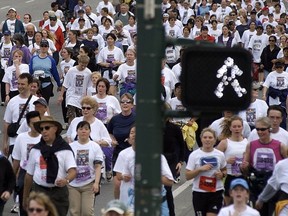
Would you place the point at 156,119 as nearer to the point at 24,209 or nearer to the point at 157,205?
the point at 157,205

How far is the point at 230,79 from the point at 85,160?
653 cm

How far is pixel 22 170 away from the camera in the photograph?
13.7 m

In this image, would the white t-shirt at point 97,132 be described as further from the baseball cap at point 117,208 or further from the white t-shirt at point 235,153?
the baseball cap at point 117,208

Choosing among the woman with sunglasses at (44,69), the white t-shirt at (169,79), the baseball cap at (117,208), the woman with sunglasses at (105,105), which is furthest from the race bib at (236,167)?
the woman with sunglasses at (44,69)

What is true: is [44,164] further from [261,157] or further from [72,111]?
[72,111]

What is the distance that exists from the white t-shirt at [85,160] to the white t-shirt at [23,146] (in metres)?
0.48

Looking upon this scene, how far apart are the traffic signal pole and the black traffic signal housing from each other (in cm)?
24

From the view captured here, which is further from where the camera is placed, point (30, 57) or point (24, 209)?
point (30, 57)

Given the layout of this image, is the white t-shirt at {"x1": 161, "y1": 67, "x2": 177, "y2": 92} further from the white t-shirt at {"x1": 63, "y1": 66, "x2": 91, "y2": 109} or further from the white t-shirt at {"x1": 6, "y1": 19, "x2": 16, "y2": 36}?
the white t-shirt at {"x1": 6, "y1": 19, "x2": 16, "y2": 36}

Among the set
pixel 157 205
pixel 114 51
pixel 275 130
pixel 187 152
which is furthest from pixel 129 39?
pixel 157 205

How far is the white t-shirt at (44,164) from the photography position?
12.8 m

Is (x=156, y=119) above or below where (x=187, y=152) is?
above

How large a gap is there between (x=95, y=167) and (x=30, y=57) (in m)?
9.45

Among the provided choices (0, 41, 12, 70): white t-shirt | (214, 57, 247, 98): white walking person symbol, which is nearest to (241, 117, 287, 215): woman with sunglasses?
(214, 57, 247, 98): white walking person symbol
